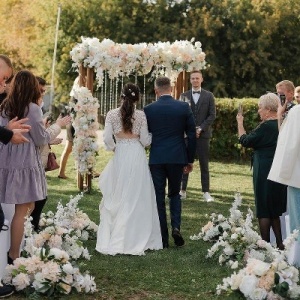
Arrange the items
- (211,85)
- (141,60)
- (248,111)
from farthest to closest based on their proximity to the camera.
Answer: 1. (211,85)
2. (248,111)
3. (141,60)

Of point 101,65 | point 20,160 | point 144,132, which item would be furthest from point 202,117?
point 20,160

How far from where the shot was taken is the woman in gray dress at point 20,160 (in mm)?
6633

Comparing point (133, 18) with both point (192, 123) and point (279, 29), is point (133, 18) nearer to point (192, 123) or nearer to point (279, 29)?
point (279, 29)

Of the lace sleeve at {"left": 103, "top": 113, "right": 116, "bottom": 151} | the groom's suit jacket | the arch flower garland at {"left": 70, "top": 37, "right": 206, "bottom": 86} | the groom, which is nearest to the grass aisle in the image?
the groom

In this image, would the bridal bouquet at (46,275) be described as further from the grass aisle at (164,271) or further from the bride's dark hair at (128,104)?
the bride's dark hair at (128,104)

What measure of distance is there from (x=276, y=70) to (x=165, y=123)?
28.1 metres

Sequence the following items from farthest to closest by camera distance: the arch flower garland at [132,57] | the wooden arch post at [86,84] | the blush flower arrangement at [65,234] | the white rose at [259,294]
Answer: the wooden arch post at [86,84] → the arch flower garland at [132,57] → the blush flower arrangement at [65,234] → the white rose at [259,294]

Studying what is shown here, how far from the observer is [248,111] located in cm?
1942

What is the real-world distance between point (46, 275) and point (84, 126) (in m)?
6.37

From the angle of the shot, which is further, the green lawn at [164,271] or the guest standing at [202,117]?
the guest standing at [202,117]

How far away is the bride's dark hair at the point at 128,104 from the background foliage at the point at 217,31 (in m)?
25.0

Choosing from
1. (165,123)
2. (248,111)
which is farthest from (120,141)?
(248,111)

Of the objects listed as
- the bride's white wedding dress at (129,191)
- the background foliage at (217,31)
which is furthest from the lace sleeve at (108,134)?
the background foliage at (217,31)

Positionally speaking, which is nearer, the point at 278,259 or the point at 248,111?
the point at 278,259
